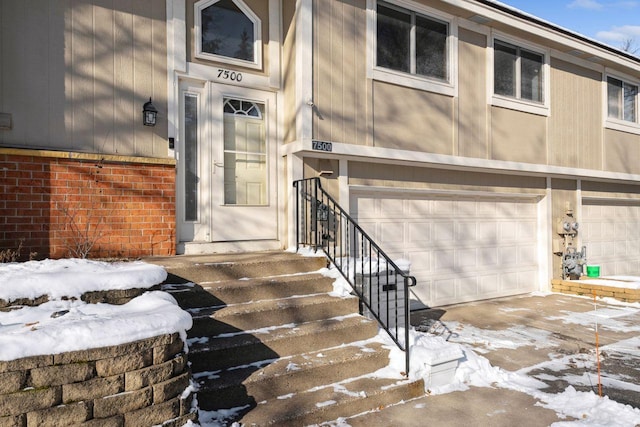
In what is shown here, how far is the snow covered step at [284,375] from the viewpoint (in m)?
Answer: 3.19

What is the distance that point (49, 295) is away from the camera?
3.13 metres

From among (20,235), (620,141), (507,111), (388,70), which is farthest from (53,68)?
(620,141)

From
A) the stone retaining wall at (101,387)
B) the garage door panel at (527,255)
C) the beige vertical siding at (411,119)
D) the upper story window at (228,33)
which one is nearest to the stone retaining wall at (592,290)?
the garage door panel at (527,255)

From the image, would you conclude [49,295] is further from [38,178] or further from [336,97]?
[336,97]

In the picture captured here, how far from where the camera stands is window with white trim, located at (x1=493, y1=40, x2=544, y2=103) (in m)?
8.03

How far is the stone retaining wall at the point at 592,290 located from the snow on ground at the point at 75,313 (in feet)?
26.2

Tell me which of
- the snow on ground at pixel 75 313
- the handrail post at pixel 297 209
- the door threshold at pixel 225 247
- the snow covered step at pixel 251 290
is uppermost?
the handrail post at pixel 297 209

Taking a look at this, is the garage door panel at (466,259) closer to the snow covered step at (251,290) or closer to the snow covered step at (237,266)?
the snow covered step at (237,266)

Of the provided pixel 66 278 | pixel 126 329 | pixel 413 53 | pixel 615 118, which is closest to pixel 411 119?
pixel 413 53

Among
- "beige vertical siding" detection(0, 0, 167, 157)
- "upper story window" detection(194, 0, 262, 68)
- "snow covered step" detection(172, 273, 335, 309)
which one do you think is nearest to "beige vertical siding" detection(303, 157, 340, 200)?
"upper story window" detection(194, 0, 262, 68)

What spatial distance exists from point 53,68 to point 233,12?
238 cm

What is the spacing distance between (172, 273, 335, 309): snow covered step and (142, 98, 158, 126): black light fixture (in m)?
2.25

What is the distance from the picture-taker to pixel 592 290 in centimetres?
828

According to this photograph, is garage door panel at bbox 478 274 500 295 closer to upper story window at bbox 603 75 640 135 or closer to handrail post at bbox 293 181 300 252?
handrail post at bbox 293 181 300 252
